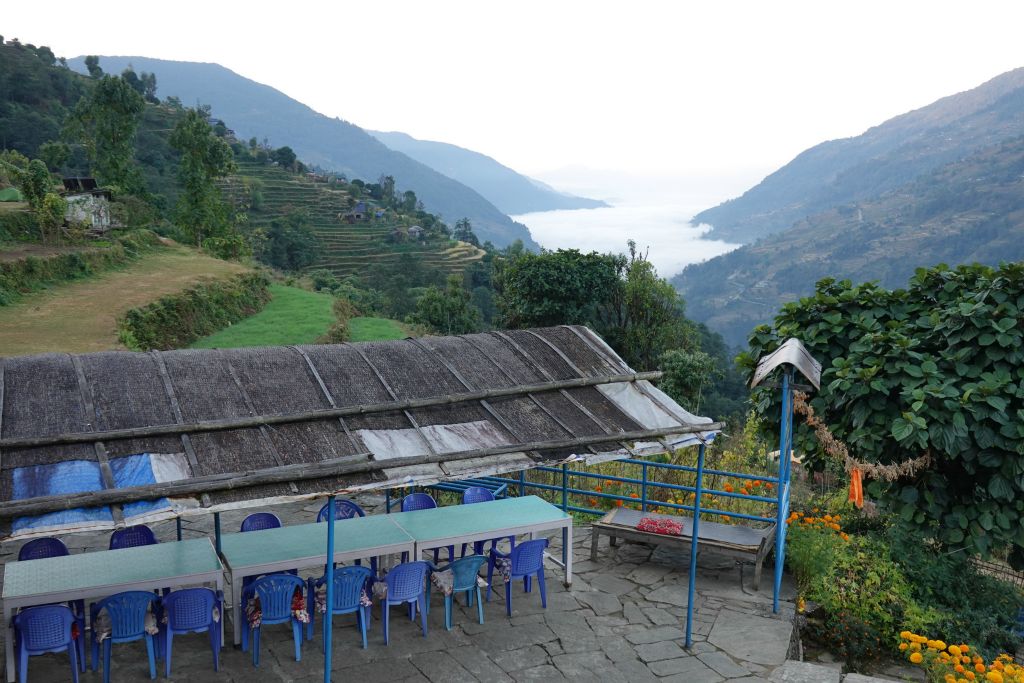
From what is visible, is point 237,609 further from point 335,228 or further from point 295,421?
point 335,228

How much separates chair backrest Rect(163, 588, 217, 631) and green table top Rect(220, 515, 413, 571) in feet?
1.13

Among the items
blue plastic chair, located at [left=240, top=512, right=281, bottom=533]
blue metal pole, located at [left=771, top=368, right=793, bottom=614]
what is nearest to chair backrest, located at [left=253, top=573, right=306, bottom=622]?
blue plastic chair, located at [left=240, top=512, right=281, bottom=533]

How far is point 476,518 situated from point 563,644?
1294mm

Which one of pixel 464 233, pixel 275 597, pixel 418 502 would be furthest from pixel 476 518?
pixel 464 233

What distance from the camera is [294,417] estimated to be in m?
5.36

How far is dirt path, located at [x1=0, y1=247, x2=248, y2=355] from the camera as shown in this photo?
1680cm

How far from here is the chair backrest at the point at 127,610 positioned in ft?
16.8

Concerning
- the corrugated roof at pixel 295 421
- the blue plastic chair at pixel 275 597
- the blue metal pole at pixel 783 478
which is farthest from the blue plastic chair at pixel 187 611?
the blue metal pole at pixel 783 478

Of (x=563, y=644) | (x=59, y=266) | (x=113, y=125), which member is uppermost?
(x=113, y=125)

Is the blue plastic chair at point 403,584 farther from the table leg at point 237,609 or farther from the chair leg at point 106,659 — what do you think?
the chair leg at point 106,659

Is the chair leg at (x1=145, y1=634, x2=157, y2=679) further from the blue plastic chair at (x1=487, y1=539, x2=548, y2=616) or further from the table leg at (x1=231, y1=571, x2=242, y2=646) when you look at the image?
the blue plastic chair at (x1=487, y1=539, x2=548, y2=616)

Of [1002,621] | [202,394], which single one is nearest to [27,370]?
[202,394]

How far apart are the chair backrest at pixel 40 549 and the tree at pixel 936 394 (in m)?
6.53

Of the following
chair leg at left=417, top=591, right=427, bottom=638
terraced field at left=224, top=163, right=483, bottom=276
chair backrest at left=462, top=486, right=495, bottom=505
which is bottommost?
chair leg at left=417, top=591, right=427, bottom=638
